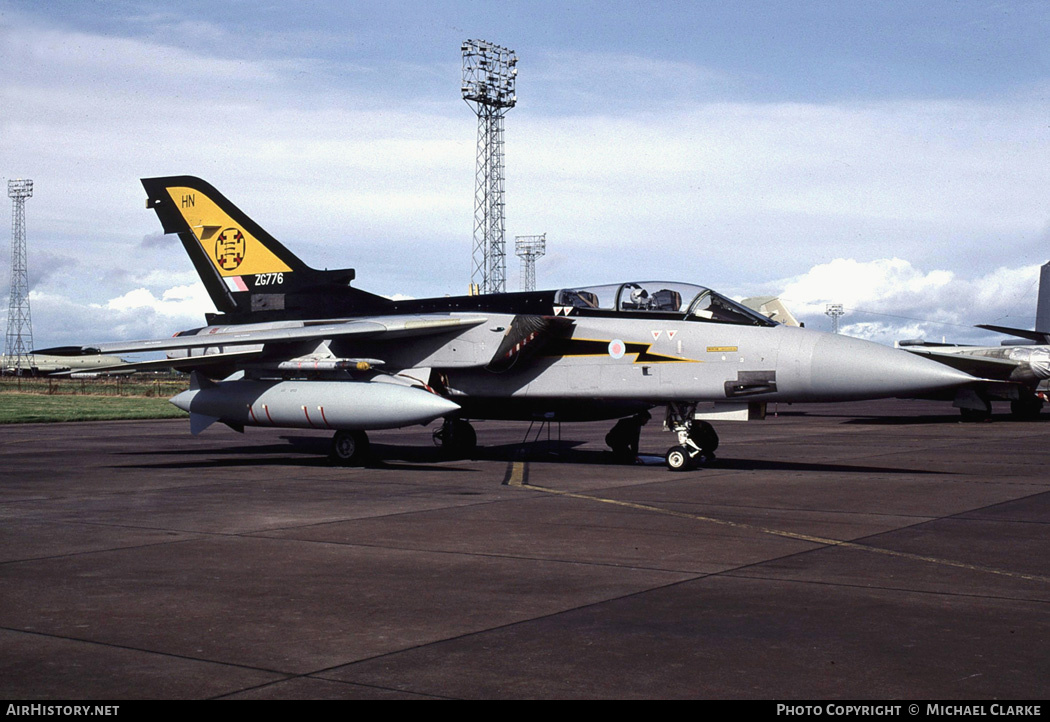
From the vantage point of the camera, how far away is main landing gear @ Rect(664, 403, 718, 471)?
14883 mm

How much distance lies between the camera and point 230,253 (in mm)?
19297

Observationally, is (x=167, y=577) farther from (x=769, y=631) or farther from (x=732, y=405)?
(x=732, y=405)

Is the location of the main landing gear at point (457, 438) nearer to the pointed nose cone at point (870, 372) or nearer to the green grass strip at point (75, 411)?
the pointed nose cone at point (870, 372)

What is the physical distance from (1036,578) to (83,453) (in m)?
16.7

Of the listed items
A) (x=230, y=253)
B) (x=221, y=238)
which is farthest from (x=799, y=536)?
(x=221, y=238)

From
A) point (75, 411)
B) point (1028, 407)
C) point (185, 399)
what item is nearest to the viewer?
point (185, 399)

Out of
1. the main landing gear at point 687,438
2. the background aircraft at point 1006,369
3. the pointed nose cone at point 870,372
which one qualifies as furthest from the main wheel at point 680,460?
the background aircraft at point 1006,369

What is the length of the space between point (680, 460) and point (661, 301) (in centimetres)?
240

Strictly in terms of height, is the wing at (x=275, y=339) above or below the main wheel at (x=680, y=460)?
above

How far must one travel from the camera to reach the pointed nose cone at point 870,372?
12359 millimetres

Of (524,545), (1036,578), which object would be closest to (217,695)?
(524,545)

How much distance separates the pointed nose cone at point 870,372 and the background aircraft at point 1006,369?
61.5 feet

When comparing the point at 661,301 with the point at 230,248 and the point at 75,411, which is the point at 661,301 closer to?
the point at 230,248
